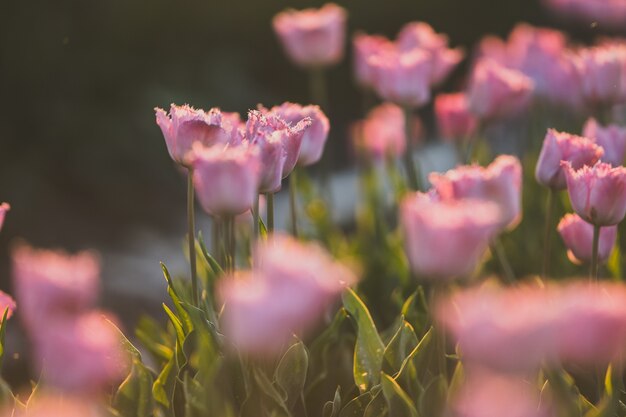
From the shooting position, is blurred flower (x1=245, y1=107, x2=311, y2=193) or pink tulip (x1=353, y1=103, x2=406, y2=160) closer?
blurred flower (x1=245, y1=107, x2=311, y2=193)

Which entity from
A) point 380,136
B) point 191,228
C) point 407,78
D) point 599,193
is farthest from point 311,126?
point 380,136

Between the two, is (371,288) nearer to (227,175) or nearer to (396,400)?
(396,400)

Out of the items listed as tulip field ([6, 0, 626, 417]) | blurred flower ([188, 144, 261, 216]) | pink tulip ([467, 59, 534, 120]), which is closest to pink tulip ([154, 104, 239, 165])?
tulip field ([6, 0, 626, 417])

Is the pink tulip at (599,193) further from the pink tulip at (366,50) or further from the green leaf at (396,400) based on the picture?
the pink tulip at (366,50)

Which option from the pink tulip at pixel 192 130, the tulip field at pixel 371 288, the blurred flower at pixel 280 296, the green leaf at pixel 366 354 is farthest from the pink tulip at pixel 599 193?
the blurred flower at pixel 280 296

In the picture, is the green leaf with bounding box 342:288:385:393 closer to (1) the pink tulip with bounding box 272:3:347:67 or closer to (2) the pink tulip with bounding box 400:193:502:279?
(2) the pink tulip with bounding box 400:193:502:279

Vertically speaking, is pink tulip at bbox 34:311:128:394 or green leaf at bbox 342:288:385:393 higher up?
pink tulip at bbox 34:311:128:394
